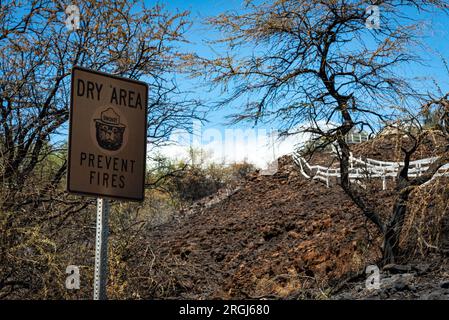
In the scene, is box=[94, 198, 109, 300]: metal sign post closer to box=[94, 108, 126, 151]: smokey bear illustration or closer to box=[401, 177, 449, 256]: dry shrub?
box=[94, 108, 126, 151]: smokey bear illustration

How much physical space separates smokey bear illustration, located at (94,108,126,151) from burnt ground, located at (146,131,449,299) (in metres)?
5.07

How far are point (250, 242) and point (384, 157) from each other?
6335mm

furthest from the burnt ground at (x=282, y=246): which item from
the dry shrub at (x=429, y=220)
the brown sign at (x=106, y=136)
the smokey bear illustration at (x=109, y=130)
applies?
the smokey bear illustration at (x=109, y=130)

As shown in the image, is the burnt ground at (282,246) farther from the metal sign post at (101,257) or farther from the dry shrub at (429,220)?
the metal sign post at (101,257)

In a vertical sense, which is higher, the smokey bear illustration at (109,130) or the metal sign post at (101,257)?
the smokey bear illustration at (109,130)

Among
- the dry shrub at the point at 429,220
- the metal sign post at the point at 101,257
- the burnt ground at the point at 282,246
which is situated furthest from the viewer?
the burnt ground at the point at 282,246

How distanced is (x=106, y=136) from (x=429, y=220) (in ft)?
→ 26.1

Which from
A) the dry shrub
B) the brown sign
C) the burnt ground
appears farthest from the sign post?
the dry shrub

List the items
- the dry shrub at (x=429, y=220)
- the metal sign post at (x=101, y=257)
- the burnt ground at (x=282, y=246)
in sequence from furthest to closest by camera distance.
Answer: the burnt ground at (x=282, y=246)
the dry shrub at (x=429, y=220)
the metal sign post at (x=101, y=257)

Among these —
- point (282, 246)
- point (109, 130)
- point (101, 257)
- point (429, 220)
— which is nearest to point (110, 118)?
point (109, 130)

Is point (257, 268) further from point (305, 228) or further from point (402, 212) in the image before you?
point (402, 212)

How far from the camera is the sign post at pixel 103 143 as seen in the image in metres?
4.80

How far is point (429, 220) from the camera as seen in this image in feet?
37.7
